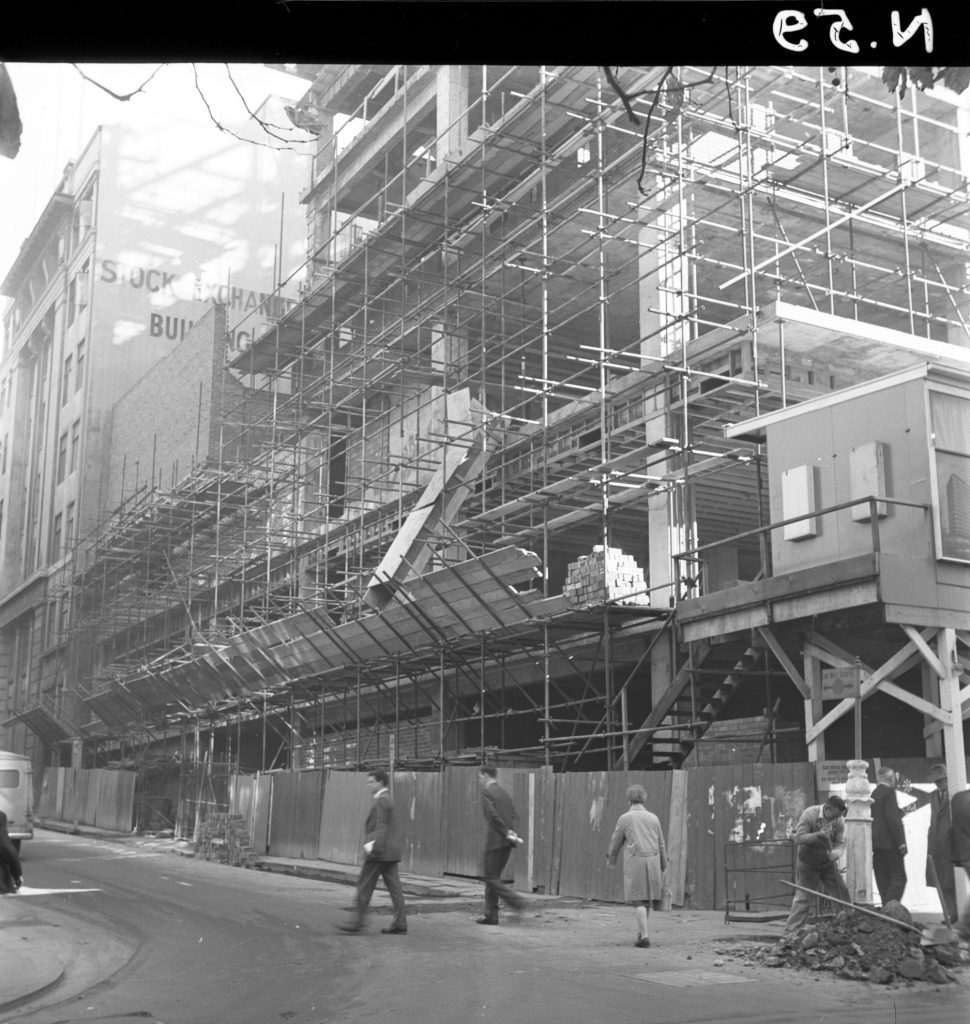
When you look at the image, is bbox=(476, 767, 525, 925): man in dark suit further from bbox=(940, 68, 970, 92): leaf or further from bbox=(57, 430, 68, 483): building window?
bbox=(57, 430, 68, 483): building window

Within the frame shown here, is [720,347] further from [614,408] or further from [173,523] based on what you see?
[173,523]

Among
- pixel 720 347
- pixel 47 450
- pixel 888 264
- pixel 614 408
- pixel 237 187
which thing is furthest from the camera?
pixel 47 450

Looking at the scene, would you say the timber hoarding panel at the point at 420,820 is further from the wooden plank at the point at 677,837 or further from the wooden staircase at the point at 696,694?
the wooden plank at the point at 677,837

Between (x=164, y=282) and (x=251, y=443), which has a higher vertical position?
(x=164, y=282)

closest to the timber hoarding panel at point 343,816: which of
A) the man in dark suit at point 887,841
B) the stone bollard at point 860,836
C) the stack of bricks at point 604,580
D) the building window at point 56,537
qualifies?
the stack of bricks at point 604,580

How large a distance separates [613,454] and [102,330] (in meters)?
30.1

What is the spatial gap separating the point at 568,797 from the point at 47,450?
116ft

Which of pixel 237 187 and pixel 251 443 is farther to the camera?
pixel 251 443

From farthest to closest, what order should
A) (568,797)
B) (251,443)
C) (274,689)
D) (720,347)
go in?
(251,443) → (274,689) → (720,347) → (568,797)

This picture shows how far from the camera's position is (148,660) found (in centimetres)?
4644

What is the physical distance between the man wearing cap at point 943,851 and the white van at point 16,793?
1673cm

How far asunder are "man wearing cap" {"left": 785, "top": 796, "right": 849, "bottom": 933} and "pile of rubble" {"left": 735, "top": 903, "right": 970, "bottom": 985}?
0.89 m

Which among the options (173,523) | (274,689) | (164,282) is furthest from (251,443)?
(274,689)

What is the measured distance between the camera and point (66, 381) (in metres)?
51.1
